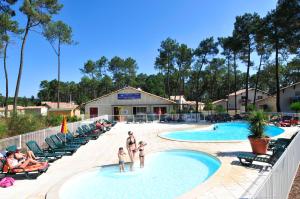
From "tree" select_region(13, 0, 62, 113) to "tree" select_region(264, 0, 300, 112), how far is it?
69.5 feet

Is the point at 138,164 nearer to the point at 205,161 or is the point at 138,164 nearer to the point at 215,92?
the point at 205,161

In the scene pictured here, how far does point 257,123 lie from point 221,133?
11716mm

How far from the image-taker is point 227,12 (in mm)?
20250

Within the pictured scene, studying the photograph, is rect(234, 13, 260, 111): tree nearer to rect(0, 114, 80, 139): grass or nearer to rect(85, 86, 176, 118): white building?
rect(85, 86, 176, 118): white building

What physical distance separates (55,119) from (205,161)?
43.6 ft

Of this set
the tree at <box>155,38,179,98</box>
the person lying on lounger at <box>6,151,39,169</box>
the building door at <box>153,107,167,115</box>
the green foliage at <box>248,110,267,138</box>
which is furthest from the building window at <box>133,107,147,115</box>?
the person lying on lounger at <box>6,151,39,169</box>

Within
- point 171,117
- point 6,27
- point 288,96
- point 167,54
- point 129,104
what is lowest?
point 171,117

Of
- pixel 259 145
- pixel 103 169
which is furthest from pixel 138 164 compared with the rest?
pixel 259 145

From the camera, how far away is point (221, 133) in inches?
878

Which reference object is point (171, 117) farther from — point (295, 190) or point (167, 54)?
point (295, 190)

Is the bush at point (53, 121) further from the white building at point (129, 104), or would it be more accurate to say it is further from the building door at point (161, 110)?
the building door at point (161, 110)

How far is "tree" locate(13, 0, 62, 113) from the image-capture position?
22828 millimetres

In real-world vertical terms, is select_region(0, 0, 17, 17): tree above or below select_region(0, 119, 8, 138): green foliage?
above

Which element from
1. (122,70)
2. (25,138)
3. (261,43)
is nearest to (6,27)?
(25,138)
